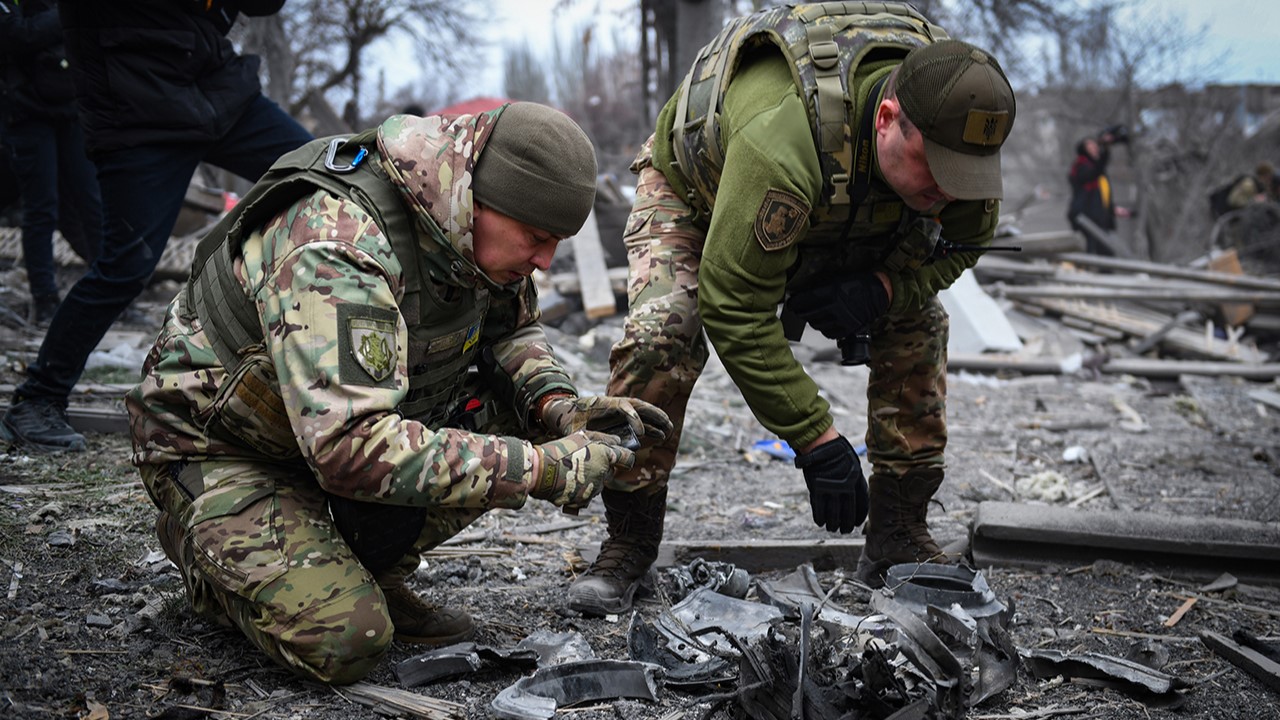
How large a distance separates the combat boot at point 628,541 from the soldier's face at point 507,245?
105 centimetres

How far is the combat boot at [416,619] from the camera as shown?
2.66 m

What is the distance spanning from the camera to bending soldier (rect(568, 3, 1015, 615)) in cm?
261

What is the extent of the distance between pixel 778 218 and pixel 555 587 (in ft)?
4.78

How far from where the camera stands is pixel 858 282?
9.71ft

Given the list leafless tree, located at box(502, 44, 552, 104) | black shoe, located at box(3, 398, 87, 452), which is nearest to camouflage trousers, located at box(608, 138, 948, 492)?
black shoe, located at box(3, 398, 87, 452)

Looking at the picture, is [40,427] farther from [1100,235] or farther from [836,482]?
[1100,235]

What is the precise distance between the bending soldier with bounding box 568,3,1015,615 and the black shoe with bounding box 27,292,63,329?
4.46 metres

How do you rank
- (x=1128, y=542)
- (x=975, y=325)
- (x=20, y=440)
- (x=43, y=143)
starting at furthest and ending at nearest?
→ (x=975, y=325) → (x=43, y=143) → (x=20, y=440) → (x=1128, y=542)

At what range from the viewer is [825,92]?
2689 millimetres

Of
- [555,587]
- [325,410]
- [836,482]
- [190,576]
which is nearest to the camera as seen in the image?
[325,410]

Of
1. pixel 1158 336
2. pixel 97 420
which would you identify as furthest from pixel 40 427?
pixel 1158 336

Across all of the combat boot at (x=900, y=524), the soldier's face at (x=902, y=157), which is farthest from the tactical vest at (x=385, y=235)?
the combat boot at (x=900, y=524)

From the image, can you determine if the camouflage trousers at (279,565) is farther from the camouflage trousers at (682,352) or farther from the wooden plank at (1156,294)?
the wooden plank at (1156,294)

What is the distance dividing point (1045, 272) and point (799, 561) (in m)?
8.42
